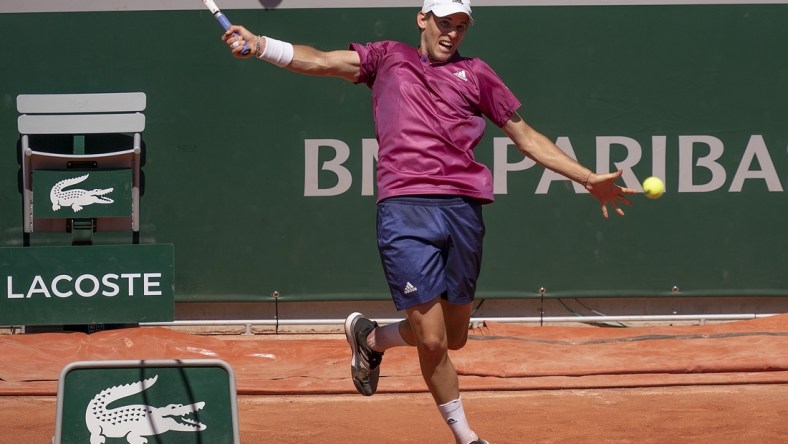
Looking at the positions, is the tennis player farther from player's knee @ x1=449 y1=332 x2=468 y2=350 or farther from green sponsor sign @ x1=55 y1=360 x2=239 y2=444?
green sponsor sign @ x1=55 y1=360 x2=239 y2=444

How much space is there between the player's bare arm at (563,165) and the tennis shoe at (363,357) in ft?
3.58

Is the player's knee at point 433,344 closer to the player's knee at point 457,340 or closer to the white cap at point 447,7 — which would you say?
the player's knee at point 457,340

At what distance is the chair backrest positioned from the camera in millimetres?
7895

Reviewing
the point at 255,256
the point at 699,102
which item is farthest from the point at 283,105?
the point at 699,102

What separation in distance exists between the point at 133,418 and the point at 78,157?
4.22m

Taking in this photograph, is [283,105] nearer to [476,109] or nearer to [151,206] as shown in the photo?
[151,206]

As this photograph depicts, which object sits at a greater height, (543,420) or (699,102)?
(699,102)

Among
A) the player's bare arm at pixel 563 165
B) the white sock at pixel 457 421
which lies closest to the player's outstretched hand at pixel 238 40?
the player's bare arm at pixel 563 165

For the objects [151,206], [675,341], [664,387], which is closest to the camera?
[664,387]

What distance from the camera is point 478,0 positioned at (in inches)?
323

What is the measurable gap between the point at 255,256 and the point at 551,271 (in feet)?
7.32

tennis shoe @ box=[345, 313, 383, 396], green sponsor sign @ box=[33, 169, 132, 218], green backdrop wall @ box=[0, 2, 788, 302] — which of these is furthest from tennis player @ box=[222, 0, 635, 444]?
green sponsor sign @ box=[33, 169, 132, 218]

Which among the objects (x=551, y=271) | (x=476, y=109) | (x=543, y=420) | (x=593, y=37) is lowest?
(x=543, y=420)

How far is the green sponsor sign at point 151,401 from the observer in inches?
158
